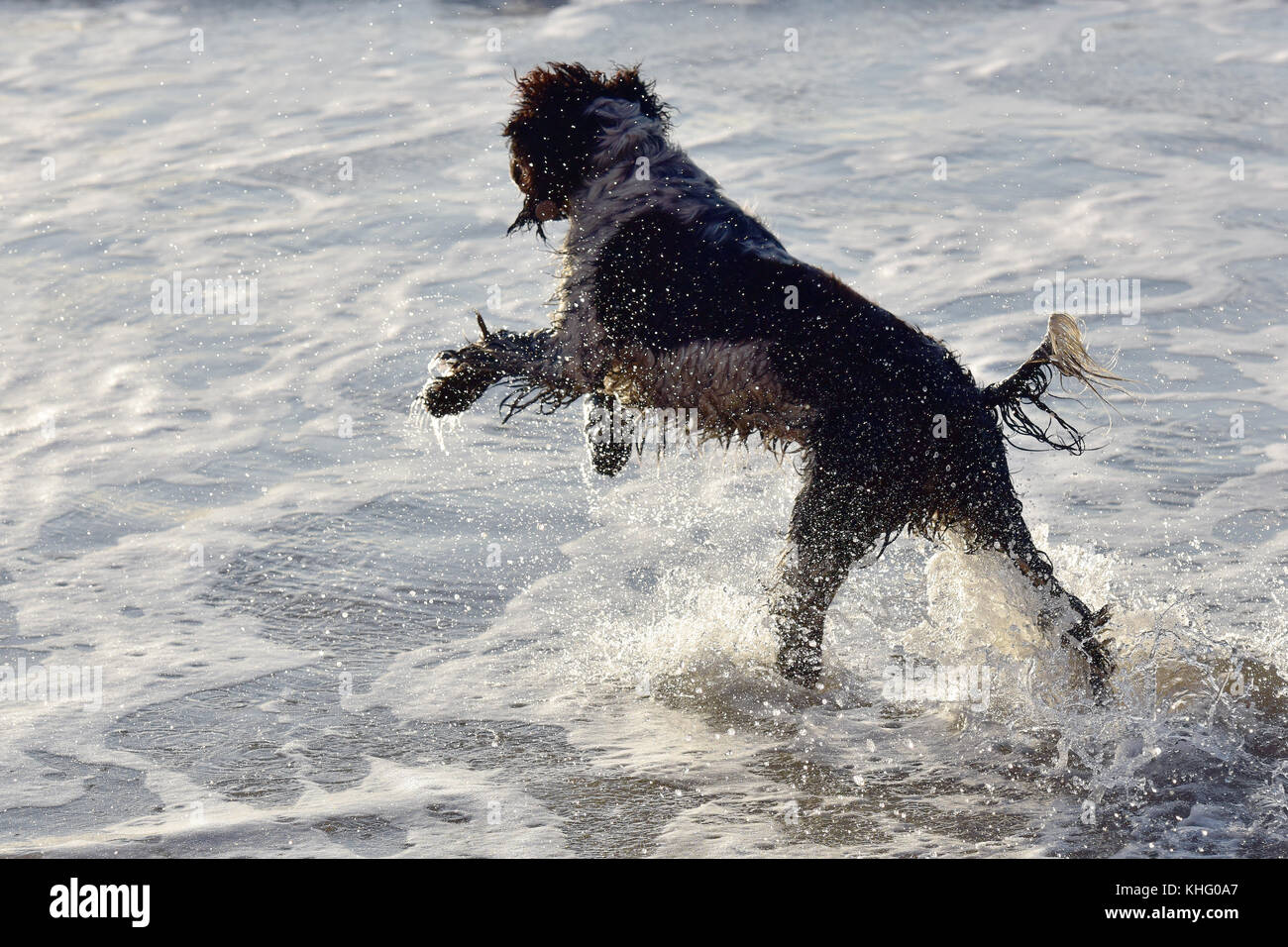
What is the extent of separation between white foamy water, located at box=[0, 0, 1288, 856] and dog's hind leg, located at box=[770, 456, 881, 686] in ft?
0.75

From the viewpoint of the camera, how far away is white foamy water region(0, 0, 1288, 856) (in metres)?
4.16

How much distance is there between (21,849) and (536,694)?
1745 mm

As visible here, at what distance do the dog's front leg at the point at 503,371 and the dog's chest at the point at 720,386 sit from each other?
199mm

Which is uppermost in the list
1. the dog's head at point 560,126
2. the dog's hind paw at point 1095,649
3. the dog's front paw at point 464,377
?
the dog's head at point 560,126

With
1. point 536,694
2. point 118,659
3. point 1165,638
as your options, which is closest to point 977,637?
point 1165,638

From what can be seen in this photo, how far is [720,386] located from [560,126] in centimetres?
119

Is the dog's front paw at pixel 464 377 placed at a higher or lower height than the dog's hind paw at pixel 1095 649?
higher

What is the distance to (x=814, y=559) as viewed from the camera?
4.54m

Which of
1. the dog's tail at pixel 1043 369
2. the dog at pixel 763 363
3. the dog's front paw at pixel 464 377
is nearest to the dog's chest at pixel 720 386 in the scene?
the dog at pixel 763 363

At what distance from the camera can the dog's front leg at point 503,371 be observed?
4910 millimetres

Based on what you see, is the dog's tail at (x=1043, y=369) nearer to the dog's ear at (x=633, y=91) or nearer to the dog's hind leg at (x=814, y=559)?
the dog's hind leg at (x=814, y=559)

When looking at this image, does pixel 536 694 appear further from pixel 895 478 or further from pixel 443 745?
pixel 895 478

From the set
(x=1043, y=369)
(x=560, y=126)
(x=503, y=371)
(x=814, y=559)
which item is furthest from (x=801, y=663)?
(x=560, y=126)

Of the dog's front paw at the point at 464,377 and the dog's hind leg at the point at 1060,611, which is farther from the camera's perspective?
the dog's front paw at the point at 464,377
